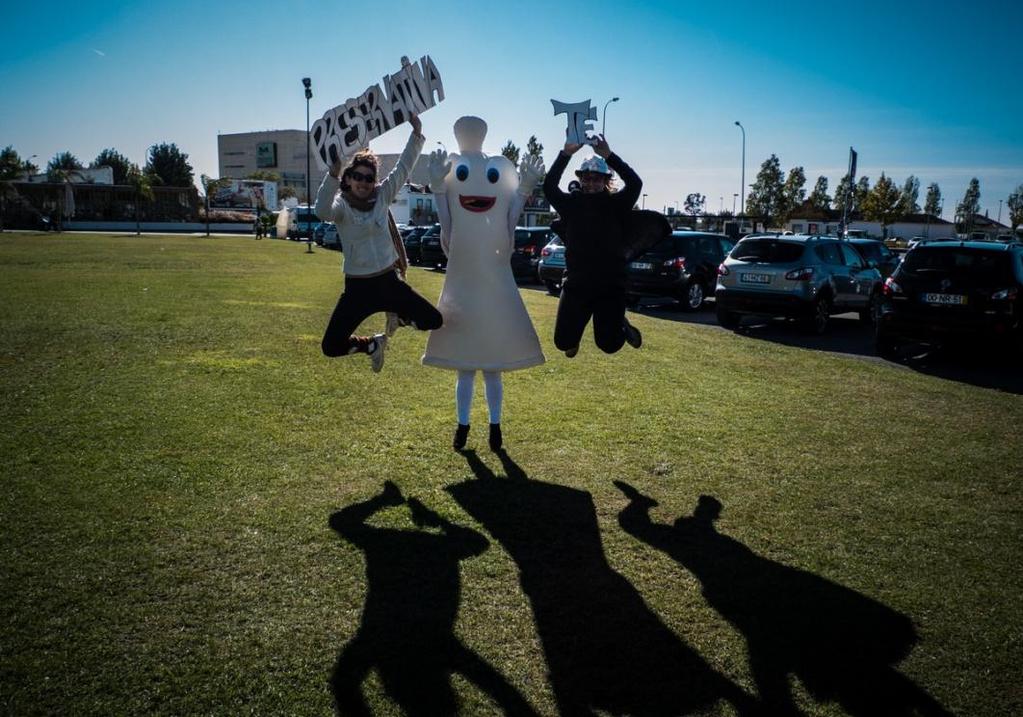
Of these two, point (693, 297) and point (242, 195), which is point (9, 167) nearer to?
point (242, 195)

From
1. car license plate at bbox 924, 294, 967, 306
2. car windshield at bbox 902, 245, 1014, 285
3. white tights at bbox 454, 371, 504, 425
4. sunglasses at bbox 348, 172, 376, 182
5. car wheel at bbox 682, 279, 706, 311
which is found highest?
sunglasses at bbox 348, 172, 376, 182

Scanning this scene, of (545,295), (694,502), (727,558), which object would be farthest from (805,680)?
(545,295)

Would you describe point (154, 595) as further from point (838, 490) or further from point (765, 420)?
point (765, 420)

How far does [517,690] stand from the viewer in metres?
2.71

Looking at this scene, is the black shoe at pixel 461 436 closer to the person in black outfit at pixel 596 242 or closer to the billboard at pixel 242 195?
the person in black outfit at pixel 596 242

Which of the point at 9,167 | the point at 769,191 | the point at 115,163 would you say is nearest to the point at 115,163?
the point at 115,163

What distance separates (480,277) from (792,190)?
78.6m

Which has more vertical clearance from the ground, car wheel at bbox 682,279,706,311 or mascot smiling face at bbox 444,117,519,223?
mascot smiling face at bbox 444,117,519,223

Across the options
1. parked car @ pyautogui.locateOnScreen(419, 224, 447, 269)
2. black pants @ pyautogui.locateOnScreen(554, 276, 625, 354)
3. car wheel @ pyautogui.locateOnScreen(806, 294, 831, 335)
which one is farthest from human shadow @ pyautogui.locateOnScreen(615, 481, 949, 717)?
parked car @ pyautogui.locateOnScreen(419, 224, 447, 269)

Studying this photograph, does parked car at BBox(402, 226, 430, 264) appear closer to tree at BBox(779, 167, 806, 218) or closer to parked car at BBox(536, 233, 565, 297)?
parked car at BBox(536, 233, 565, 297)

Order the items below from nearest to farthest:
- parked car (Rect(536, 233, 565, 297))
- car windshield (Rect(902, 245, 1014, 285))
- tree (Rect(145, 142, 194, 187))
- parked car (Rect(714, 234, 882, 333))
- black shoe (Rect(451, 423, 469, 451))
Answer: black shoe (Rect(451, 423, 469, 451)), car windshield (Rect(902, 245, 1014, 285)), parked car (Rect(714, 234, 882, 333)), parked car (Rect(536, 233, 565, 297)), tree (Rect(145, 142, 194, 187))

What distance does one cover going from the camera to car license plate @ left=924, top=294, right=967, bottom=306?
372 inches

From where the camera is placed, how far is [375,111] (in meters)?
5.27

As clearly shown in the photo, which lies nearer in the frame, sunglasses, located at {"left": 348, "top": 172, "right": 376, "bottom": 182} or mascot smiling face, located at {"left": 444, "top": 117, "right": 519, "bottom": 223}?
sunglasses, located at {"left": 348, "top": 172, "right": 376, "bottom": 182}
